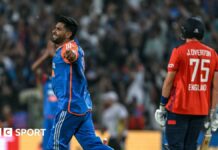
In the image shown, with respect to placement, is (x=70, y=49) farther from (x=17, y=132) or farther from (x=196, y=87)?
(x=17, y=132)

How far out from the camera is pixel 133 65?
1983cm

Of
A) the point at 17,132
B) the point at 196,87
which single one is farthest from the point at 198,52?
the point at 17,132

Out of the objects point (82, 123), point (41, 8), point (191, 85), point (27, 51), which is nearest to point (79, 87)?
point (82, 123)

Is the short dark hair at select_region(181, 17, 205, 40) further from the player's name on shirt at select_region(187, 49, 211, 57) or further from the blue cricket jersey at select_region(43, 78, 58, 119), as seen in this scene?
the blue cricket jersey at select_region(43, 78, 58, 119)

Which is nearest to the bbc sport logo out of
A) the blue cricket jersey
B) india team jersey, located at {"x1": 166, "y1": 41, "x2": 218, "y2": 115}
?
the blue cricket jersey

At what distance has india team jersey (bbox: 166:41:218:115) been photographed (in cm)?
1077

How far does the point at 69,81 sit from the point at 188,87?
158cm

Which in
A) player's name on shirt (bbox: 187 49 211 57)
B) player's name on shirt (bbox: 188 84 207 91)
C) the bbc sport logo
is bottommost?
the bbc sport logo

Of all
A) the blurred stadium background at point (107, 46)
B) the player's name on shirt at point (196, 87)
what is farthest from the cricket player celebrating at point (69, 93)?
the blurred stadium background at point (107, 46)

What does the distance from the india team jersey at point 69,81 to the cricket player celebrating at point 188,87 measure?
117cm

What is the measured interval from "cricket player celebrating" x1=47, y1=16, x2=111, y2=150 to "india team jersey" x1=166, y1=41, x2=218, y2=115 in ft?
3.70

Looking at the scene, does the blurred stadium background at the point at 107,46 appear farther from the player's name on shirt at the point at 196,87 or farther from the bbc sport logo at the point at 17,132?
the player's name on shirt at the point at 196,87

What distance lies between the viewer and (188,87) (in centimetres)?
1080

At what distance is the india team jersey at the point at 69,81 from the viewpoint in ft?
33.7
